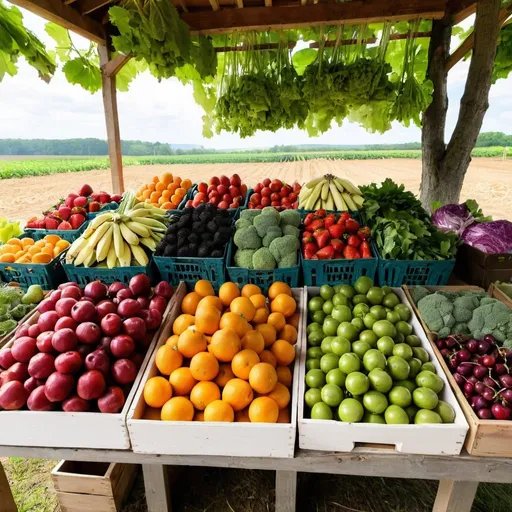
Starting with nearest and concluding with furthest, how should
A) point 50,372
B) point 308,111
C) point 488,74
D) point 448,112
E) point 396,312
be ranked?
1. point 50,372
2. point 396,312
3. point 488,74
4. point 448,112
5. point 308,111

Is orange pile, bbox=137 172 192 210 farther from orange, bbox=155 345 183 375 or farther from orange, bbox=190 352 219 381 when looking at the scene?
orange, bbox=190 352 219 381

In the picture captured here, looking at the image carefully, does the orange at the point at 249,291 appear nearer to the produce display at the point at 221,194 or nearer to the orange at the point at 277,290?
the orange at the point at 277,290

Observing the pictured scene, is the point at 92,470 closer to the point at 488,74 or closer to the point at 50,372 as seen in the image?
the point at 50,372

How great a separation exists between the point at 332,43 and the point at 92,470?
4.39 m

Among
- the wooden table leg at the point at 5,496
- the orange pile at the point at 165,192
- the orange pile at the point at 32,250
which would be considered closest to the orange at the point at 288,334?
the wooden table leg at the point at 5,496

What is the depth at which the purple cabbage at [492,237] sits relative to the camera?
2588 millimetres

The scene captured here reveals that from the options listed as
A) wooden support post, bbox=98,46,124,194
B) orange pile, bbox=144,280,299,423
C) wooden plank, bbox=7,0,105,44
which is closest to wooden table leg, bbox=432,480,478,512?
orange pile, bbox=144,280,299,423

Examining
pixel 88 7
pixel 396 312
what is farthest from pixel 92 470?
pixel 88 7

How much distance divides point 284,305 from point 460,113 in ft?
9.21

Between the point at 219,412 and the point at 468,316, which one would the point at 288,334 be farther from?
the point at 468,316

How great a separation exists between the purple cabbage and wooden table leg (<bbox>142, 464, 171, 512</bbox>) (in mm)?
2544

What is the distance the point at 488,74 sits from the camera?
3.24m

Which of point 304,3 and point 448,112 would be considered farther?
point 448,112

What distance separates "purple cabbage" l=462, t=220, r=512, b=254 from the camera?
8.49ft
